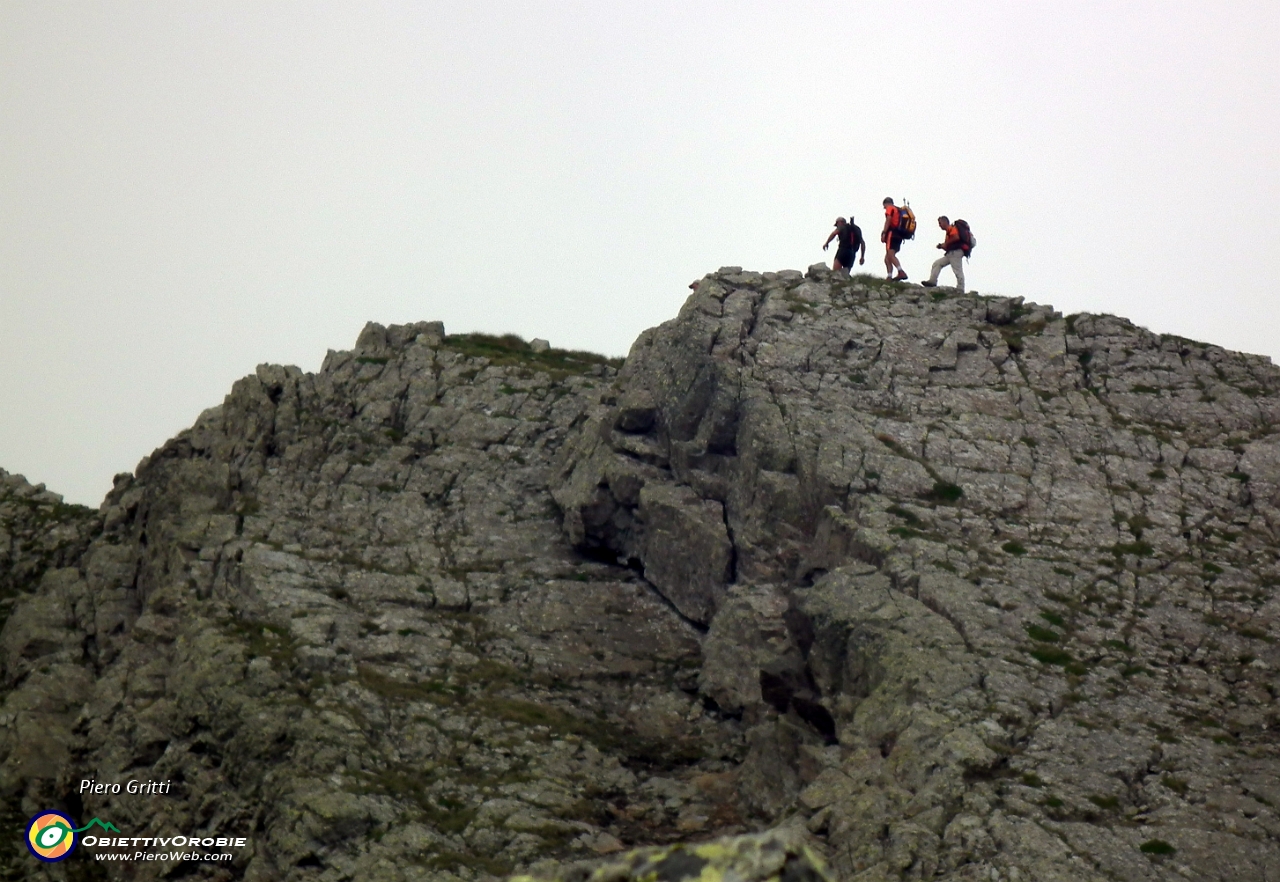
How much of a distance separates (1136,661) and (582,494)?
58.5 ft

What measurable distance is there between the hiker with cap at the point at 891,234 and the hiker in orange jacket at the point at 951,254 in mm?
1199

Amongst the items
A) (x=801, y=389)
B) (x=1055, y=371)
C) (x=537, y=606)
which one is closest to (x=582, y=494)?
(x=537, y=606)

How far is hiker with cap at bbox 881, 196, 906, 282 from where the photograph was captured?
165ft

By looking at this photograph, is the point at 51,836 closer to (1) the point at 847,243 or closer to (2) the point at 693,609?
(2) the point at 693,609

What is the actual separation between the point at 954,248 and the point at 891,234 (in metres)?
2.29

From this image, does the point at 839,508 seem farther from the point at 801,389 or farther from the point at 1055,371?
the point at 1055,371

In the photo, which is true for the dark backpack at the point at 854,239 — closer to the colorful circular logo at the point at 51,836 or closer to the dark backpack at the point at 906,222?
the dark backpack at the point at 906,222

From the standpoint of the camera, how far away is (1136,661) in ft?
115

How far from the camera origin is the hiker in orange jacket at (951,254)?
4981 centimetres

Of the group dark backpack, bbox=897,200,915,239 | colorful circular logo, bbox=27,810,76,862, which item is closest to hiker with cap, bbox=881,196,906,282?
dark backpack, bbox=897,200,915,239

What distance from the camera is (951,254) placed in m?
50.1

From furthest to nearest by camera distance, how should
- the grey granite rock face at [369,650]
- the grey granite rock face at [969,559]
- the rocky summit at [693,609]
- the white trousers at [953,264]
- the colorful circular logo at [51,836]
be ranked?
the white trousers at [953,264] → the colorful circular logo at [51,836] → the grey granite rock face at [369,650] → the rocky summit at [693,609] → the grey granite rock face at [969,559]

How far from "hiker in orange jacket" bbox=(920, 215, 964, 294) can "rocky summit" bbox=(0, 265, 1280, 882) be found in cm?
198

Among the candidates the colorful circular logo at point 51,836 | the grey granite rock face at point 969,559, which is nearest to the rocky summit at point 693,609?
the grey granite rock face at point 969,559
